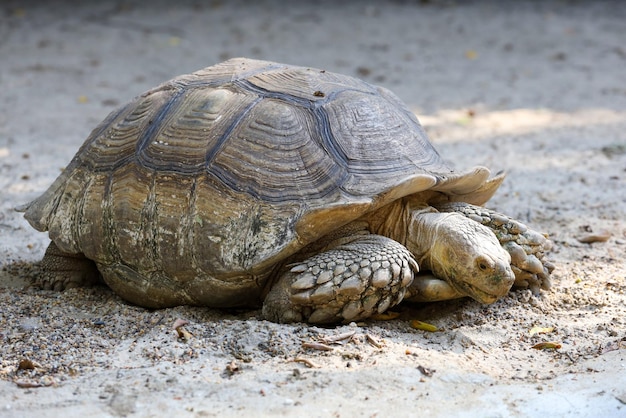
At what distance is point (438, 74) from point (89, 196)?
222 inches

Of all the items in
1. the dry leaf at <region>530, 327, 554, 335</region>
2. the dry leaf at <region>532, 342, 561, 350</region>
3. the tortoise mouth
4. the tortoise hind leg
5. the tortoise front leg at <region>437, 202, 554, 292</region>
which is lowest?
the tortoise hind leg

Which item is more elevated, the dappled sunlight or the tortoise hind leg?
the dappled sunlight

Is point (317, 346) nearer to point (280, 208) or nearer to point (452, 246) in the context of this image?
point (280, 208)

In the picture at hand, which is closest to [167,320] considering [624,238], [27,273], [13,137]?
[27,273]

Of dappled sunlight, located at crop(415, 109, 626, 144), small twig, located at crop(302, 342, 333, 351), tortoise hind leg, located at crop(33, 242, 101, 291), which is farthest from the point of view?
dappled sunlight, located at crop(415, 109, 626, 144)

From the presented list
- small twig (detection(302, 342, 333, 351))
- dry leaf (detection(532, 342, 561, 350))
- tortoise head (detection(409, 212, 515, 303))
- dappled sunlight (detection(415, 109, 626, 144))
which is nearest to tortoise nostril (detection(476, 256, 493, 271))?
tortoise head (detection(409, 212, 515, 303))

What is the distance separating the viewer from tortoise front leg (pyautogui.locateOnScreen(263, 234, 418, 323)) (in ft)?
10.7

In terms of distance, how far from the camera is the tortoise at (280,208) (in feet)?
11.0

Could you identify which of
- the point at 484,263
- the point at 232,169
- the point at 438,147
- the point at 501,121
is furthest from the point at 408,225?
the point at 501,121

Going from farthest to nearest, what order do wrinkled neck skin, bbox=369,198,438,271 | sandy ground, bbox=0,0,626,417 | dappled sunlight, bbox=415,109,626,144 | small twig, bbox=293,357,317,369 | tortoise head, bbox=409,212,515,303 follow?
dappled sunlight, bbox=415,109,626,144, wrinkled neck skin, bbox=369,198,438,271, tortoise head, bbox=409,212,515,303, small twig, bbox=293,357,317,369, sandy ground, bbox=0,0,626,417

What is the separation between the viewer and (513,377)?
9.76 feet

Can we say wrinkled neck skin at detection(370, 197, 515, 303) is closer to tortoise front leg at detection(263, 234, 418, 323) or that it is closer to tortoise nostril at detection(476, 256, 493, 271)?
tortoise nostril at detection(476, 256, 493, 271)

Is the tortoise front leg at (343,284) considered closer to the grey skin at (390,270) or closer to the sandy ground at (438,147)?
the grey skin at (390,270)

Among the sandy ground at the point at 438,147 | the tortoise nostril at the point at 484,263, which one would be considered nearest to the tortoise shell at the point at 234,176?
the sandy ground at the point at 438,147
